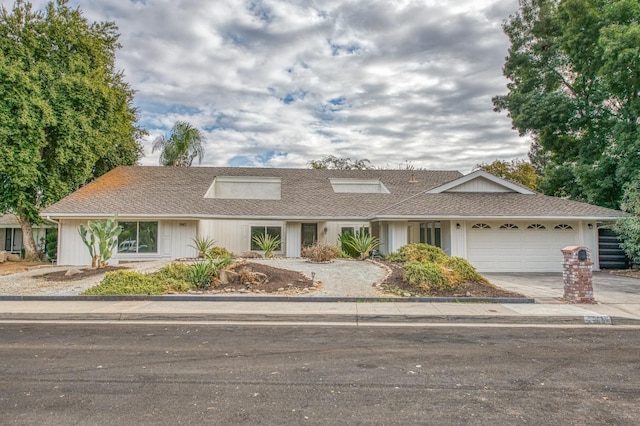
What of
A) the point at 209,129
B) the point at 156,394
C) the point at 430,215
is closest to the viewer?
the point at 156,394

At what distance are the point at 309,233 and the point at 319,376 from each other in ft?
53.8

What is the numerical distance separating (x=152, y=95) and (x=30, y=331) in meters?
17.2

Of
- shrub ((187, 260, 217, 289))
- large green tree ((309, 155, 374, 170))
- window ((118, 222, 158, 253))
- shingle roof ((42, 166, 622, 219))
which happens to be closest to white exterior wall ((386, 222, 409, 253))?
shingle roof ((42, 166, 622, 219))

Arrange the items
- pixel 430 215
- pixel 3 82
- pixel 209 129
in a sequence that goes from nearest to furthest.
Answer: pixel 430 215, pixel 3 82, pixel 209 129

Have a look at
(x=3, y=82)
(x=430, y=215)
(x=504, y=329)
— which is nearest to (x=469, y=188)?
(x=430, y=215)

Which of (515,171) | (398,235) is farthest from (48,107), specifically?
(515,171)

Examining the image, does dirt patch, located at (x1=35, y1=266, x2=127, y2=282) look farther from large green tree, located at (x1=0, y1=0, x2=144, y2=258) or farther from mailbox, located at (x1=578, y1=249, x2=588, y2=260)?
mailbox, located at (x1=578, y1=249, x2=588, y2=260)

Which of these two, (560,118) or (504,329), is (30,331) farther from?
(560,118)

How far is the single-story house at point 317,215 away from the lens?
16.8 m

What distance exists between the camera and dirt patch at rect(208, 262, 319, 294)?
10.7 m

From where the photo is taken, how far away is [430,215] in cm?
1620

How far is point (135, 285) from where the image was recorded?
34.6ft

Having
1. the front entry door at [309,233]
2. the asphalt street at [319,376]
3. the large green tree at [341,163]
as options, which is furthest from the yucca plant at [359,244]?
the large green tree at [341,163]

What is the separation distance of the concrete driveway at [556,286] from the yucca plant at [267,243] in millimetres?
9183
